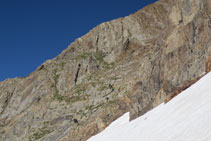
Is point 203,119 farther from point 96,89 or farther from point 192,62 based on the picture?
point 96,89

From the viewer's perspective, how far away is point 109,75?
6900cm

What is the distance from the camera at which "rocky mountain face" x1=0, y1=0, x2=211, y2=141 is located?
76.3 feet

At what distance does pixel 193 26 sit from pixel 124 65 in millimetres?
45961

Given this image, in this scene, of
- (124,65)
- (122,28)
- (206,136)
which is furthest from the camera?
(122,28)

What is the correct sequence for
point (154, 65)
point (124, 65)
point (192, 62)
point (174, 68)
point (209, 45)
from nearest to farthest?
point (209, 45), point (192, 62), point (174, 68), point (154, 65), point (124, 65)

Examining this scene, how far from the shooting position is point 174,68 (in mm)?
23266

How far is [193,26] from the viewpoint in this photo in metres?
23.7

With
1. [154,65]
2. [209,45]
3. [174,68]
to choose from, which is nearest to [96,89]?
[154,65]

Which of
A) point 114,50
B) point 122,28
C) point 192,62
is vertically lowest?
point 192,62

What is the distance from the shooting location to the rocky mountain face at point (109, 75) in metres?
23.2

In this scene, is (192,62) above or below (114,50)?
below

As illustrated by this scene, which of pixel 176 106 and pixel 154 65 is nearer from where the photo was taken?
pixel 176 106

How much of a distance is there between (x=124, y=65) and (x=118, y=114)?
3886cm

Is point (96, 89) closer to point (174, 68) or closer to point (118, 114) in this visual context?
point (118, 114)
